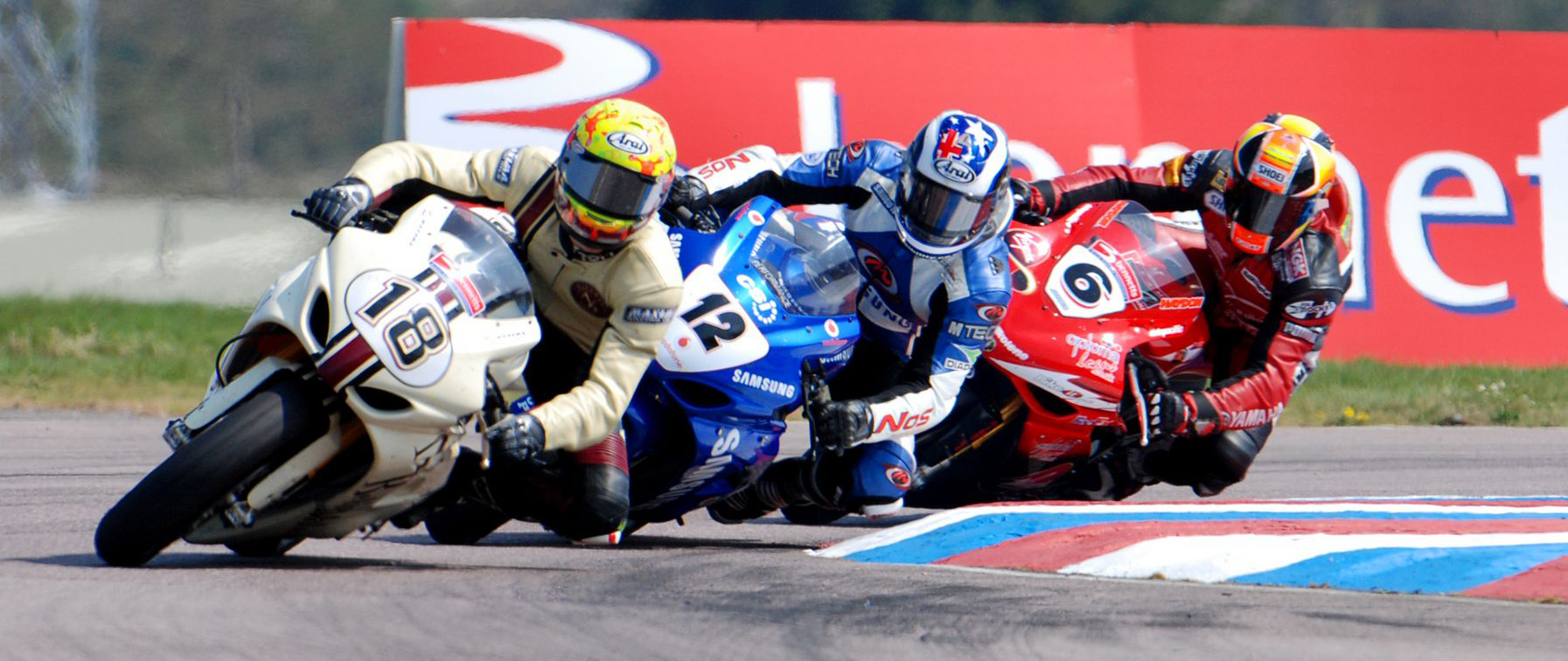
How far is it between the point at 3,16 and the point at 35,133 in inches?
40.8

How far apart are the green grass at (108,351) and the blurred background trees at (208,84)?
4.02 feet

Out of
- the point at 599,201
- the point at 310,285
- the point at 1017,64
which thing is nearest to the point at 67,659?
the point at 310,285

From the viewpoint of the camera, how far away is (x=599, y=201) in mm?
5164

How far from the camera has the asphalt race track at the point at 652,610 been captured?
3.89 metres

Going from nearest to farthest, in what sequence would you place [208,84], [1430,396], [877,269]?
[877,269] → [1430,396] → [208,84]

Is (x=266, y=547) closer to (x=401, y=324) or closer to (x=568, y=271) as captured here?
(x=401, y=324)

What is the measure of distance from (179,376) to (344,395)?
24.4 ft

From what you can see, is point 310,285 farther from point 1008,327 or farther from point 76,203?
point 76,203

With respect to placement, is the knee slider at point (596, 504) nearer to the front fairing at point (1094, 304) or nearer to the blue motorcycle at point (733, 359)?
the blue motorcycle at point (733, 359)

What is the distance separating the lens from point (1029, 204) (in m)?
7.27

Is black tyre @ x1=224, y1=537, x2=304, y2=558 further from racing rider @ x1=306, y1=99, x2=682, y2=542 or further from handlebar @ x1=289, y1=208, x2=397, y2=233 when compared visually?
handlebar @ x1=289, y1=208, x2=397, y2=233

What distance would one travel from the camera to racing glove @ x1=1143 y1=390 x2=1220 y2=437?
6.90 m

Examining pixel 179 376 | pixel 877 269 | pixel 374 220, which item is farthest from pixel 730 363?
pixel 179 376

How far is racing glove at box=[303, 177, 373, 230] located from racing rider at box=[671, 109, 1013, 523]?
1.19 metres
